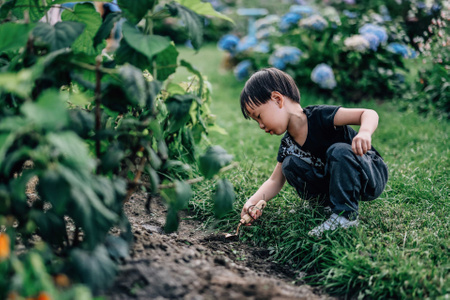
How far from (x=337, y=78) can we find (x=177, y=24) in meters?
6.33

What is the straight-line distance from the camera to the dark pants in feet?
6.45

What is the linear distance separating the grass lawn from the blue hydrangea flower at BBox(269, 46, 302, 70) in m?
1.52

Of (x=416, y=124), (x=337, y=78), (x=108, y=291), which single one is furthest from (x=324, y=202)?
(x=337, y=78)

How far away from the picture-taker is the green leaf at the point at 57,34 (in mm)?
1398

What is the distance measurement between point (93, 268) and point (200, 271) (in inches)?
18.1

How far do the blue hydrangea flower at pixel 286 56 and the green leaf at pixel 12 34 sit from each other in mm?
3478

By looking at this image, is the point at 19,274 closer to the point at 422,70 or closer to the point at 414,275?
the point at 414,275

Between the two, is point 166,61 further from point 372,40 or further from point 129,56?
point 372,40

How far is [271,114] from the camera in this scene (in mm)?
2102

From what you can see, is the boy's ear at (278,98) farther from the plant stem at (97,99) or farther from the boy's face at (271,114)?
the plant stem at (97,99)

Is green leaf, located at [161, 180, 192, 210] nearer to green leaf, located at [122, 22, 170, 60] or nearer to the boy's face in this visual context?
green leaf, located at [122, 22, 170, 60]

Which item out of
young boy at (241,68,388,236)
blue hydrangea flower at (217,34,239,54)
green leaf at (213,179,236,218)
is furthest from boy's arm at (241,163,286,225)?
blue hydrangea flower at (217,34,239,54)

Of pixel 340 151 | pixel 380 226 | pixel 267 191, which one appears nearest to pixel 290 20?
pixel 267 191

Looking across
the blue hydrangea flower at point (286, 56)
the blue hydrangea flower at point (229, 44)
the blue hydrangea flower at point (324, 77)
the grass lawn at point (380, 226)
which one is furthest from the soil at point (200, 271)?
the blue hydrangea flower at point (229, 44)
